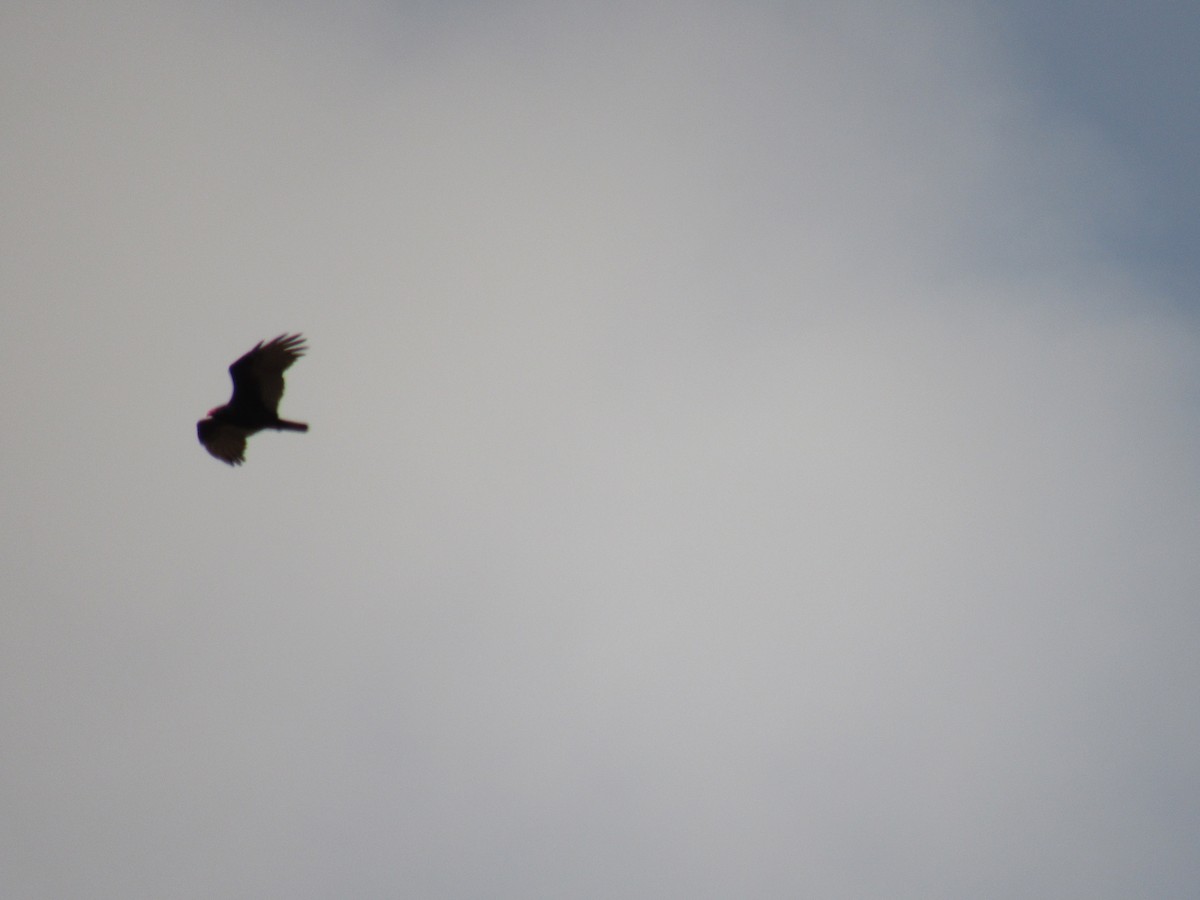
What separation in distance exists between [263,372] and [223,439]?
2.20m

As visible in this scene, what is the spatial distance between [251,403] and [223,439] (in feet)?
4.40

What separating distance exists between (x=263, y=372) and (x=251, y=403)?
877 millimetres

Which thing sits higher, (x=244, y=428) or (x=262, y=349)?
(x=262, y=349)

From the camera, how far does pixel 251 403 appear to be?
24.1 m

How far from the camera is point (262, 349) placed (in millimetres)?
23656

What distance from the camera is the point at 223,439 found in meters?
24.7

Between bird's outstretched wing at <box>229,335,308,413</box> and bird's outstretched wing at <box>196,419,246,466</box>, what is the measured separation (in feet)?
2.62

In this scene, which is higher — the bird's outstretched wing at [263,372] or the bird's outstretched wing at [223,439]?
the bird's outstretched wing at [263,372]

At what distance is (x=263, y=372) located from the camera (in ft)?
78.0

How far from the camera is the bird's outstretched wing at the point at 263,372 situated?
77.3ft

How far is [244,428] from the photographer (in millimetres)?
24625

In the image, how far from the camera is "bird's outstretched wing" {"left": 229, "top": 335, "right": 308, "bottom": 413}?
23.5 metres

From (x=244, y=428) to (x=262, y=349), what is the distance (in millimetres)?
2179

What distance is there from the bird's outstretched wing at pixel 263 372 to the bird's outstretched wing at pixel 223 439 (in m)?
0.80
